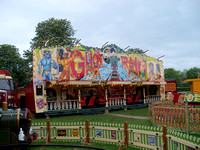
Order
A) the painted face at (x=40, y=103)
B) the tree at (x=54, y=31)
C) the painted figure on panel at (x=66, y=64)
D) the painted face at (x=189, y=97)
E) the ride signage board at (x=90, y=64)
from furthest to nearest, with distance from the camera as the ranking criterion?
the tree at (x=54, y=31) < the painted figure on panel at (x=66, y=64) < the ride signage board at (x=90, y=64) < the painted face at (x=40, y=103) < the painted face at (x=189, y=97)

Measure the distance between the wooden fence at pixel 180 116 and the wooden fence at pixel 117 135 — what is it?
4.81ft

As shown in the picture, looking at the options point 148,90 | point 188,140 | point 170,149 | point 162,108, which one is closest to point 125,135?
point 170,149

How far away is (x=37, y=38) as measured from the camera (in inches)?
1362

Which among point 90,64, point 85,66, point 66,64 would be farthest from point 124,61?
point 66,64

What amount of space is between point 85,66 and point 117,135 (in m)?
11.8

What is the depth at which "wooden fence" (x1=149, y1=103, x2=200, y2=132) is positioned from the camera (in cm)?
866

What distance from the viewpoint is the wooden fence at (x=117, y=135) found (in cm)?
615

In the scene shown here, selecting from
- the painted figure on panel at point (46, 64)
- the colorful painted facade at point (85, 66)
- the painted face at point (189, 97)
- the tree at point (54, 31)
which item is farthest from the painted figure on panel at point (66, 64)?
the tree at point (54, 31)

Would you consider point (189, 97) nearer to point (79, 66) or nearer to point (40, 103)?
point (79, 66)

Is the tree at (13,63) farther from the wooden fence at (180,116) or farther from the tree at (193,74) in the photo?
the tree at (193,74)

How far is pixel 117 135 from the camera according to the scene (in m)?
7.90

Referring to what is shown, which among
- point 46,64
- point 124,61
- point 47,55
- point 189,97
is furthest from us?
point 124,61

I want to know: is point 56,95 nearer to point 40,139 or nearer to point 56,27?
point 40,139

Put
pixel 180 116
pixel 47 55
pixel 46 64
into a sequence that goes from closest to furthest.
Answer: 1. pixel 180 116
2. pixel 46 64
3. pixel 47 55
